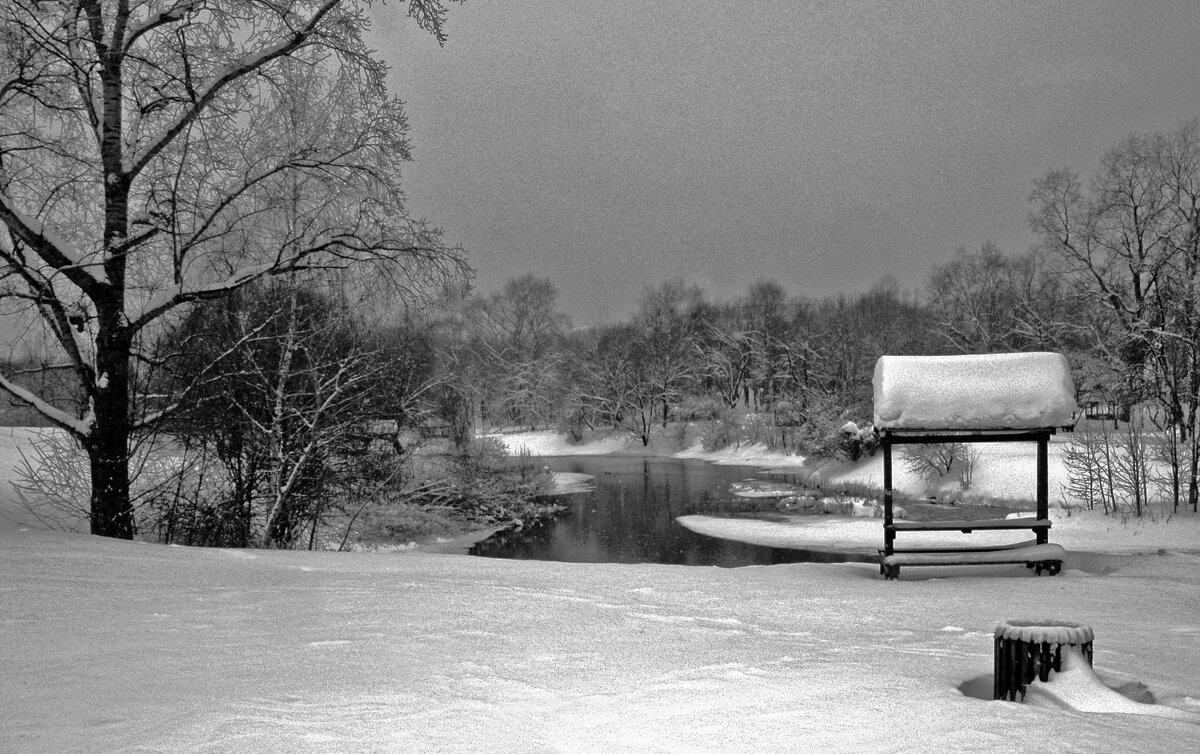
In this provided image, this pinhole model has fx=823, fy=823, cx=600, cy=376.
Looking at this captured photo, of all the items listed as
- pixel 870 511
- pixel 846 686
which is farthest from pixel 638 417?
pixel 846 686

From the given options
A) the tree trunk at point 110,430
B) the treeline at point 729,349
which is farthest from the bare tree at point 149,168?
the treeline at point 729,349

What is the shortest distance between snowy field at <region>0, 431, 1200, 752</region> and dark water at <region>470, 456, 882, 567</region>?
1197 cm

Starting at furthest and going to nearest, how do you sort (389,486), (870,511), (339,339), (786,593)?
(870,511), (389,486), (339,339), (786,593)

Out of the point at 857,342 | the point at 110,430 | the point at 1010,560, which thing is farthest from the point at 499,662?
the point at 857,342

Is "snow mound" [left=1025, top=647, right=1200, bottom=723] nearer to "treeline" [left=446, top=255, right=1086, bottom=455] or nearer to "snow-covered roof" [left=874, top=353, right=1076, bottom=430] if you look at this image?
"snow-covered roof" [left=874, top=353, right=1076, bottom=430]

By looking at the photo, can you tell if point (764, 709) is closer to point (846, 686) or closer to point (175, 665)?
point (846, 686)

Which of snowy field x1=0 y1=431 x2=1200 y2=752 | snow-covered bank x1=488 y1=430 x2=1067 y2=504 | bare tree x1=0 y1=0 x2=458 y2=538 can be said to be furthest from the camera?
snow-covered bank x1=488 y1=430 x2=1067 y2=504

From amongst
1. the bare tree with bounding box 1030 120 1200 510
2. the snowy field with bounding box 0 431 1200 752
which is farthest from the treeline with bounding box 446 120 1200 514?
the snowy field with bounding box 0 431 1200 752

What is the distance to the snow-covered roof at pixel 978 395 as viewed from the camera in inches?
458

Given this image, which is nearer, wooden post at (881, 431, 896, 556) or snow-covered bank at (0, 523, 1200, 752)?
snow-covered bank at (0, 523, 1200, 752)

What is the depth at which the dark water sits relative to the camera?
2062 cm

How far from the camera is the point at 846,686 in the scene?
4.70 m

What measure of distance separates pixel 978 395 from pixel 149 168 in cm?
1194

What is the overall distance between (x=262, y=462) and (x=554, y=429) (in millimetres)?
53316
